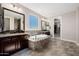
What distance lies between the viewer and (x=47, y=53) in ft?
7.64

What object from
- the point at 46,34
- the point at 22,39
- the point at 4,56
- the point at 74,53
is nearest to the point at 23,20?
the point at 22,39

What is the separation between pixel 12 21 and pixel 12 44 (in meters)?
0.70

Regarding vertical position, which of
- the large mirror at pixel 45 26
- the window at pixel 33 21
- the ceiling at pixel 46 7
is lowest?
the large mirror at pixel 45 26

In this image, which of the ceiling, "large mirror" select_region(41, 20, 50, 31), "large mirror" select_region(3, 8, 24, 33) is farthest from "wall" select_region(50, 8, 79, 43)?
"large mirror" select_region(3, 8, 24, 33)

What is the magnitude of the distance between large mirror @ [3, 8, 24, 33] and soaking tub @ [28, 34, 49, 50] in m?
0.53

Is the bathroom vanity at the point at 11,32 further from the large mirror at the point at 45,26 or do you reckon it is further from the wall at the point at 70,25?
the wall at the point at 70,25

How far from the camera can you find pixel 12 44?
2441 millimetres

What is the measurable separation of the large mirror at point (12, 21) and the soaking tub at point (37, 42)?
53 centimetres

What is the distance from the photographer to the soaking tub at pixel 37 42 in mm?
2639

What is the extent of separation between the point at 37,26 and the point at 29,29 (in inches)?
11.2

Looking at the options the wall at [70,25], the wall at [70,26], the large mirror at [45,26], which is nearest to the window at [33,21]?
the large mirror at [45,26]

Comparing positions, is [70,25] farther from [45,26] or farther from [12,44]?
[12,44]

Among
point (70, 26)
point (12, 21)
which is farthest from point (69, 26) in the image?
point (12, 21)

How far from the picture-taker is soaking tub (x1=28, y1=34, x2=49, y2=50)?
264 cm
